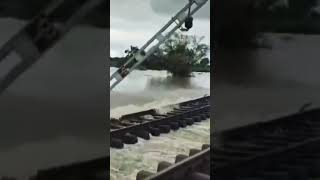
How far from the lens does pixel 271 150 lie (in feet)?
8.99

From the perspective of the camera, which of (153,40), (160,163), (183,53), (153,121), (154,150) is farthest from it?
(153,121)

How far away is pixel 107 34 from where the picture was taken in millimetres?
1912

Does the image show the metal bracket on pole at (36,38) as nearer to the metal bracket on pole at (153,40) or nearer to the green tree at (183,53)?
the metal bracket on pole at (153,40)

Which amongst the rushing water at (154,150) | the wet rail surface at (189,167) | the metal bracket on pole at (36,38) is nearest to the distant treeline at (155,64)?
the metal bracket on pole at (36,38)

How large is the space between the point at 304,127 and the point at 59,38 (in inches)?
62.8

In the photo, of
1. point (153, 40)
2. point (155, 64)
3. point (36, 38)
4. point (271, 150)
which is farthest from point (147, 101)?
point (271, 150)

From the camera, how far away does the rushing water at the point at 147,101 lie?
6.75ft

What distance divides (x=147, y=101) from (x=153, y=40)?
0.93ft

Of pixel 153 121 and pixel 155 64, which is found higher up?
pixel 155 64

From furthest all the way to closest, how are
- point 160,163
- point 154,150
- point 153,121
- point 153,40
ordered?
point 153,121 → point 154,150 → point 160,163 → point 153,40

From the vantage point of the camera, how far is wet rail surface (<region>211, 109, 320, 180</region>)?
2449mm

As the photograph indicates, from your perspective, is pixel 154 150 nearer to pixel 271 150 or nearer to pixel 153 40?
pixel 271 150

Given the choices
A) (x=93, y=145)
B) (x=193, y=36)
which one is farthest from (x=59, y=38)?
(x=193, y=36)

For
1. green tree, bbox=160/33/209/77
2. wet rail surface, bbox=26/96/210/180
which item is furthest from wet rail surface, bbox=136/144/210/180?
green tree, bbox=160/33/209/77
